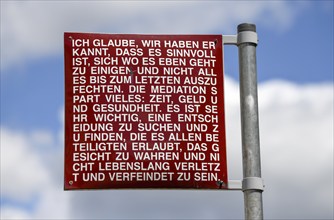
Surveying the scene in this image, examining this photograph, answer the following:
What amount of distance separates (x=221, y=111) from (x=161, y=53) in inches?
43.0

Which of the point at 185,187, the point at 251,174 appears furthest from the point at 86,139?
the point at 251,174

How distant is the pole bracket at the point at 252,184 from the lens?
33.9 ft

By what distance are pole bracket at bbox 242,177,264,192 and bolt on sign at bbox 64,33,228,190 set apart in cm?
28

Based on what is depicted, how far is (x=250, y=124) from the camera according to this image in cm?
1060

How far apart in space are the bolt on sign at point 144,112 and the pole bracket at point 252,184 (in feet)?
0.93

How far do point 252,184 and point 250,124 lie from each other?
0.79 m
